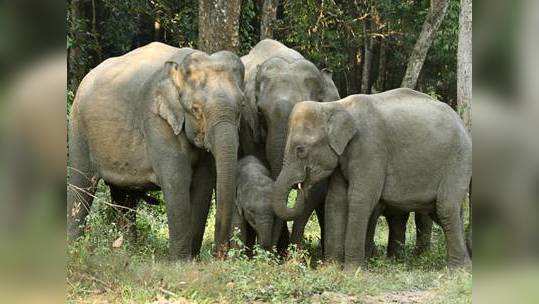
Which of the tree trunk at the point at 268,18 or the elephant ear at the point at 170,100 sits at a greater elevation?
Result: the tree trunk at the point at 268,18

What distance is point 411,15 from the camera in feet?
69.2

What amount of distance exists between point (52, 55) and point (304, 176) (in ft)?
21.8

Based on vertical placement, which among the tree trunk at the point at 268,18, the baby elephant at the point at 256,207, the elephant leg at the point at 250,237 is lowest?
the elephant leg at the point at 250,237

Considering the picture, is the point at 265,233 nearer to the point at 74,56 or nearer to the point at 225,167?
the point at 225,167

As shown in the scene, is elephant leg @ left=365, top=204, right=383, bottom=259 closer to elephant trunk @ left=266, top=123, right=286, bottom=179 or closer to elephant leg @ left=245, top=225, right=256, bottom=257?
elephant trunk @ left=266, top=123, right=286, bottom=179

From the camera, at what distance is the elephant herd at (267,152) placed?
771cm

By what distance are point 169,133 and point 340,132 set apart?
170 centimetres

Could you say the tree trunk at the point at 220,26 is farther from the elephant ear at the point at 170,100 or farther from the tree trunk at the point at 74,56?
the tree trunk at the point at 74,56

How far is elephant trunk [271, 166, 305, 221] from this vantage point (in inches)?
300

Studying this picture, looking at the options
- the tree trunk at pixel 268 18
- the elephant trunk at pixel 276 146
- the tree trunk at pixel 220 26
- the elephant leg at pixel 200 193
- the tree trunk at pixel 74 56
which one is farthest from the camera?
the tree trunk at pixel 268 18

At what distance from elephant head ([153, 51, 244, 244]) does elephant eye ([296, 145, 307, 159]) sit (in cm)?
66

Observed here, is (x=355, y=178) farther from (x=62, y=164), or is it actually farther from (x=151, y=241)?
(x=62, y=164)

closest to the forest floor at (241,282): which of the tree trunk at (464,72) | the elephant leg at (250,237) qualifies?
the elephant leg at (250,237)

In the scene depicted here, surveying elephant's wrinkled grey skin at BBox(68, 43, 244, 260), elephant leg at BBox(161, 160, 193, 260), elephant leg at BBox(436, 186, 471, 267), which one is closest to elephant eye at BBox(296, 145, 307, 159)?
elephant's wrinkled grey skin at BBox(68, 43, 244, 260)
